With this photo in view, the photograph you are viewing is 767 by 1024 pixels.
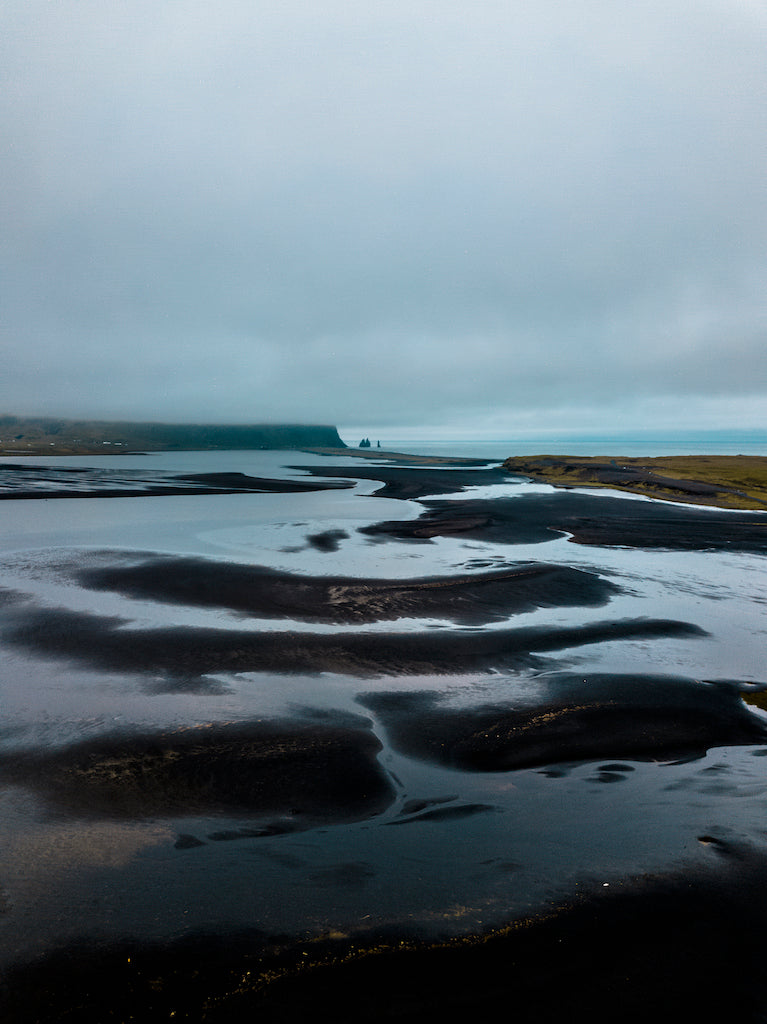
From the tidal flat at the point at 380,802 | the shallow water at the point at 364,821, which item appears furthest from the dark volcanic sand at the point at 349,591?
the shallow water at the point at 364,821

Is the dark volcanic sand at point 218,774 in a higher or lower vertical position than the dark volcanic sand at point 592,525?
lower

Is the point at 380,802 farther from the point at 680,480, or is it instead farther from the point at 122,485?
the point at 680,480

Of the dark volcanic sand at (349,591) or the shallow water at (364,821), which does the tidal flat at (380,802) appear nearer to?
the shallow water at (364,821)

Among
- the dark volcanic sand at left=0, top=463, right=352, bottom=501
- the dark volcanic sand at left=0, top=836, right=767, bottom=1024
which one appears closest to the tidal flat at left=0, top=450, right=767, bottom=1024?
the dark volcanic sand at left=0, top=836, right=767, bottom=1024

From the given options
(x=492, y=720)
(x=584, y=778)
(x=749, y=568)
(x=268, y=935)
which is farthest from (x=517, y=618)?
(x=749, y=568)

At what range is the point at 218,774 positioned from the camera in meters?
11.6

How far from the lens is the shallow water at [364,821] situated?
8094mm

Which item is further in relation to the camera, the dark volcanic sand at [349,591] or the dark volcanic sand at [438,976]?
the dark volcanic sand at [349,591]

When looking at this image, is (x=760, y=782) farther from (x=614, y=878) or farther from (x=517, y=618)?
(x=517, y=618)

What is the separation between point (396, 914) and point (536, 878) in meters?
2.28

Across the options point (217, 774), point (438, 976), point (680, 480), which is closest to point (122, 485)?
point (217, 774)

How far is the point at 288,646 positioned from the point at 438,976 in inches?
519

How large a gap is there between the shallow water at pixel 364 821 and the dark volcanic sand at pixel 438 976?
1.22ft

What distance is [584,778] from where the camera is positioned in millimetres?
11773
